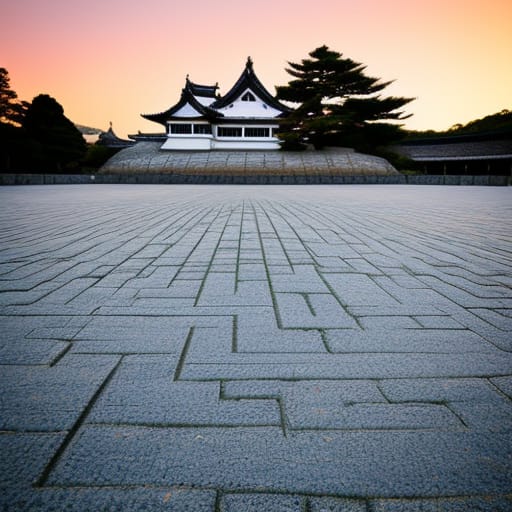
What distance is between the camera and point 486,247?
12.1ft

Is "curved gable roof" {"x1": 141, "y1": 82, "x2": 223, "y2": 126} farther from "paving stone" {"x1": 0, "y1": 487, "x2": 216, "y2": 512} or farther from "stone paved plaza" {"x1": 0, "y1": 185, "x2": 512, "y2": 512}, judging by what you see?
"paving stone" {"x1": 0, "y1": 487, "x2": 216, "y2": 512}

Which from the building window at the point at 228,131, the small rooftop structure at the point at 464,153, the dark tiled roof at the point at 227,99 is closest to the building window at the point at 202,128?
the dark tiled roof at the point at 227,99

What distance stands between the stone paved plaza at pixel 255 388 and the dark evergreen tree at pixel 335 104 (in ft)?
94.1

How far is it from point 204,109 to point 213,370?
33547 mm

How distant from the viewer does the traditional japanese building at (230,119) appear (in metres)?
31.9

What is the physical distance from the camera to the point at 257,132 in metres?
33.7

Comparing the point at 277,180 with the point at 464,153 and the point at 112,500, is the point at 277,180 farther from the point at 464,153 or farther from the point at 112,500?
the point at 112,500

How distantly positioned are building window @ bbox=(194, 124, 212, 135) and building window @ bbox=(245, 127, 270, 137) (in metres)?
3.85

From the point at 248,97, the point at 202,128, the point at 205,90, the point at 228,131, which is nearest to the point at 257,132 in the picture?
the point at 228,131

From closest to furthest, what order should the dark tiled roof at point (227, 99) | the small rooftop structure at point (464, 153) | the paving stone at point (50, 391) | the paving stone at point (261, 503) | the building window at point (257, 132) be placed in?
the paving stone at point (261, 503) < the paving stone at point (50, 391) < the small rooftop structure at point (464, 153) < the dark tiled roof at point (227, 99) < the building window at point (257, 132)

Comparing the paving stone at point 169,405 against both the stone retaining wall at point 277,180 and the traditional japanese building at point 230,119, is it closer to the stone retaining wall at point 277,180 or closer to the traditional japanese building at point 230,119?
the stone retaining wall at point 277,180

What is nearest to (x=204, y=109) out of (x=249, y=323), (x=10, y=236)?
(x=10, y=236)

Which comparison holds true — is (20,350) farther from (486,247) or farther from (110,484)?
(486,247)

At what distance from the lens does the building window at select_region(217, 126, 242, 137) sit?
3369 centimetres
